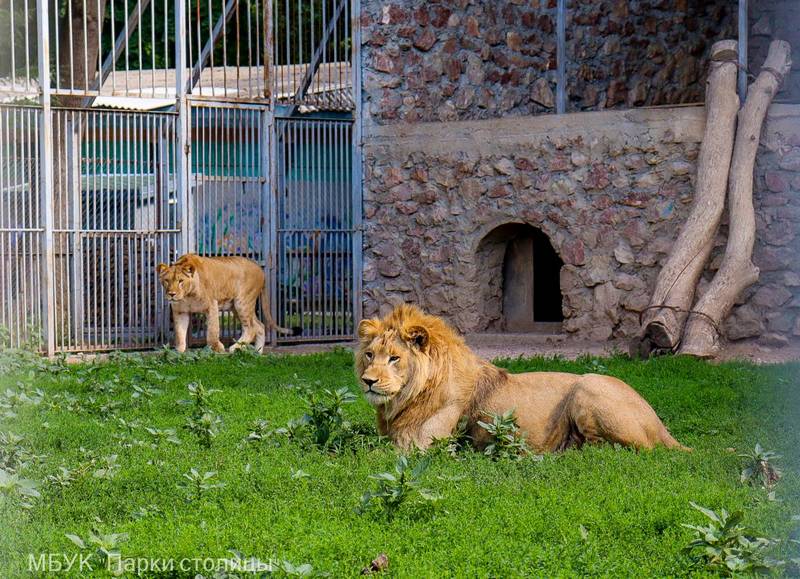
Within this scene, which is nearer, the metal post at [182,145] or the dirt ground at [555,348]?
the dirt ground at [555,348]

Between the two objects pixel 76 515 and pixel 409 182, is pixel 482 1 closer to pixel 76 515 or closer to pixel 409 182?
pixel 409 182

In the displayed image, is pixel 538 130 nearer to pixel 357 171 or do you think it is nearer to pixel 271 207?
pixel 357 171

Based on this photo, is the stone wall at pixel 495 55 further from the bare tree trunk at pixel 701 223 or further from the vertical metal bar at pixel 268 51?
the bare tree trunk at pixel 701 223

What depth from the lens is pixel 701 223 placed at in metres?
12.9

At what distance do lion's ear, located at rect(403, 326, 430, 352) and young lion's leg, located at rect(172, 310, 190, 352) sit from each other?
23.7 ft

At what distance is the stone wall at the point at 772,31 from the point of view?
16.9 metres

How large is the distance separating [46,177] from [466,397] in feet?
26.4

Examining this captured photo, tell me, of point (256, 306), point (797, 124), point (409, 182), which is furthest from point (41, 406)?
point (797, 124)

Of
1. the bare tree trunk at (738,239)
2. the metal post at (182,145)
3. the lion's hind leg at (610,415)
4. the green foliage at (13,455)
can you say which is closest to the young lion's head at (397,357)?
the lion's hind leg at (610,415)

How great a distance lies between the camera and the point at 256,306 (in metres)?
15.7

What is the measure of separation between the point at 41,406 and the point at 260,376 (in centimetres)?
244

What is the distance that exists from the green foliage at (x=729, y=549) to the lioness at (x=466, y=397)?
2.05 m

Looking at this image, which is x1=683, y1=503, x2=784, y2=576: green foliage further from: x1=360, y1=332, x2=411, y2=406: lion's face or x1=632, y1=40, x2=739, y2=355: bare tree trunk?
x1=632, y1=40, x2=739, y2=355: bare tree trunk

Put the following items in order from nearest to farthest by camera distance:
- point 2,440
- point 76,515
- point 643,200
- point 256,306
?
1. point 76,515
2. point 2,440
3. point 643,200
4. point 256,306
